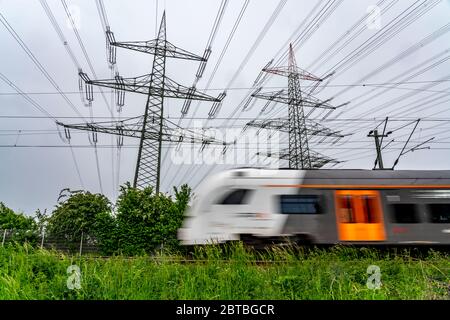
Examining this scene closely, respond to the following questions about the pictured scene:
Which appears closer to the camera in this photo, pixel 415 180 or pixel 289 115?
pixel 415 180

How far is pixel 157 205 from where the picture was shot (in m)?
18.6

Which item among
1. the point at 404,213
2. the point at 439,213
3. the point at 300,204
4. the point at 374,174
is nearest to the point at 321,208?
the point at 300,204

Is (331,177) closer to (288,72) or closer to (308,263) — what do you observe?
(308,263)

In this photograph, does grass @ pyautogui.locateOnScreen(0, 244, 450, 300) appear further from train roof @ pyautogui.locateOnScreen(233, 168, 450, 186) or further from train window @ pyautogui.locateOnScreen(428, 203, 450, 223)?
train window @ pyautogui.locateOnScreen(428, 203, 450, 223)

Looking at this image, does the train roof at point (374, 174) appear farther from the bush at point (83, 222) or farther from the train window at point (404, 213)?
the bush at point (83, 222)

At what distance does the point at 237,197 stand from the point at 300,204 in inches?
80.6

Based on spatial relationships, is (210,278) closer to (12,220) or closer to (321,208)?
(321,208)

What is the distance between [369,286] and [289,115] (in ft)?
61.0

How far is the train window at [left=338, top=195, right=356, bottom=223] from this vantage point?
1023cm

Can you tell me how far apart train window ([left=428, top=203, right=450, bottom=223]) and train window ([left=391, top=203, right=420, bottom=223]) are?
54 centimetres

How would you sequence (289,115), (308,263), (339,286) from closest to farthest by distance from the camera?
(339,286) < (308,263) < (289,115)
